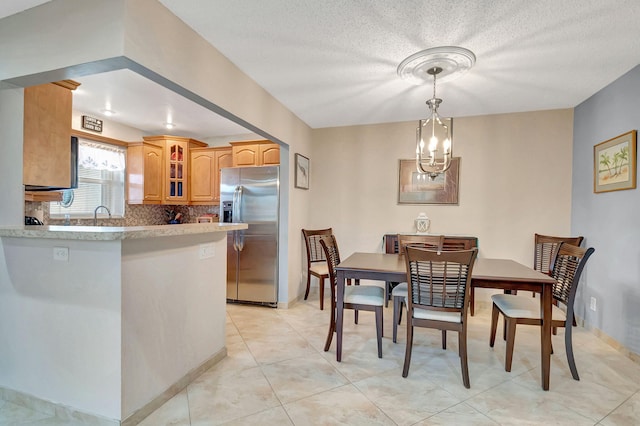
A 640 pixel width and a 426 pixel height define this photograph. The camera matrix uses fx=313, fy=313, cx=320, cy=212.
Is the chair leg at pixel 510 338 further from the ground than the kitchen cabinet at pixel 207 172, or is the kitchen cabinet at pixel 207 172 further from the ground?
the kitchen cabinet at pixel 207 172

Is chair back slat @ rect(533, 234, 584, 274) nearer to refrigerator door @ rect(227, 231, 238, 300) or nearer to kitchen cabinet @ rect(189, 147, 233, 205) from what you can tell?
refrigerator door @ rect(227, 231, 238, 300)

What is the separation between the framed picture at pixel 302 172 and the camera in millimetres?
4086

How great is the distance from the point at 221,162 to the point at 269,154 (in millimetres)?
991

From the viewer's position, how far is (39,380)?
6.00ft

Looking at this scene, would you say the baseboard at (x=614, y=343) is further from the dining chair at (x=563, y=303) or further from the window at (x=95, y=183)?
the window at (x=95, y=183)

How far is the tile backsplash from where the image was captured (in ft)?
11.0

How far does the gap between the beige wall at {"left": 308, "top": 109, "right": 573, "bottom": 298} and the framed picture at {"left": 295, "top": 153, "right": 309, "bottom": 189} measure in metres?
0.26

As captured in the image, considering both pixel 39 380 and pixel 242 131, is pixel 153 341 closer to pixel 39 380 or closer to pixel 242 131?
pixel 39 380

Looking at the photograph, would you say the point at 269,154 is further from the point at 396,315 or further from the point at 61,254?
the point at 61,254

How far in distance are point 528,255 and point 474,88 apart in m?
2.15

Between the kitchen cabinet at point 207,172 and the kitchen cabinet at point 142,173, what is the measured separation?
50cm

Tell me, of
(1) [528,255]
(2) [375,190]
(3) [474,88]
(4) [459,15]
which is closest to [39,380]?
(4) [459,15]

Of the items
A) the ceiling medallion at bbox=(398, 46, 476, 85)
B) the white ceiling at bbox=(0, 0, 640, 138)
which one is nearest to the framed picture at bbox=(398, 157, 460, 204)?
the white ceiling at bbox=(0, 0, 640, 138)

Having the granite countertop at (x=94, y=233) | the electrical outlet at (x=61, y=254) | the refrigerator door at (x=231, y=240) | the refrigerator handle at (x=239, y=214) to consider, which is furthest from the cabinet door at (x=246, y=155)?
the electrical outlet at (x=61, y=254)
